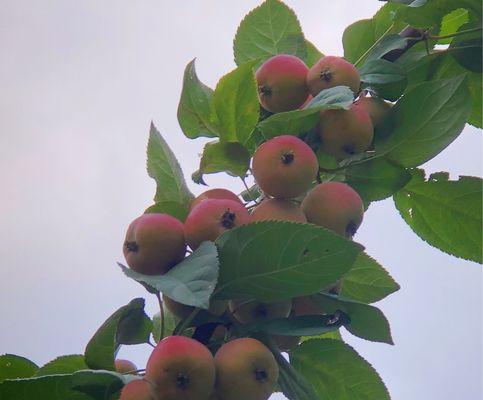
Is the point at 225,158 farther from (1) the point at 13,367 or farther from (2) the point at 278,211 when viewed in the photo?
(1) the point at 13,367

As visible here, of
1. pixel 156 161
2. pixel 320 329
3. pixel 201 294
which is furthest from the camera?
pixel 156 161

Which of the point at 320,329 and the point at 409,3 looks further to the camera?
the point at 409,3

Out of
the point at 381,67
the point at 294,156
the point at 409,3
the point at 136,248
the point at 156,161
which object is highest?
the point at 409,3

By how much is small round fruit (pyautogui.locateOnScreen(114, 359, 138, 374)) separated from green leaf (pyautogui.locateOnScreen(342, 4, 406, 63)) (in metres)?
0.80

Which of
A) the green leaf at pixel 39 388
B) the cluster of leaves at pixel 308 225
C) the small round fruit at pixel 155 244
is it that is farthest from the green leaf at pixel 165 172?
the green leaf at pixel 39 388

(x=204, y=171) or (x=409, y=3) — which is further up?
(x=409, y=3)

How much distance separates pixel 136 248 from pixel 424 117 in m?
0.57

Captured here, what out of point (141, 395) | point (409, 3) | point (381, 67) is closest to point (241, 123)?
point (381, 67)

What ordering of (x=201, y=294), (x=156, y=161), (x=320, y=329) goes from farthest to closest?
(x=156, y=161)
(x=320, y=329)
(x=201, y=294)

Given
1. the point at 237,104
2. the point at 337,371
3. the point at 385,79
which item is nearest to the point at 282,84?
the point at 237,104

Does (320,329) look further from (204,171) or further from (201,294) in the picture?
(204,171)

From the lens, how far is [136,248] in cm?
120

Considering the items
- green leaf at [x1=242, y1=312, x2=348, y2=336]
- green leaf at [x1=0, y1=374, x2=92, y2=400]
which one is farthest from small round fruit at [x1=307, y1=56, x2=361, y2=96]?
green leaf at [x1=0, y1=374, x2=92, y2=400]

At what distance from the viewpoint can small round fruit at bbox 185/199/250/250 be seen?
3.90 feet
